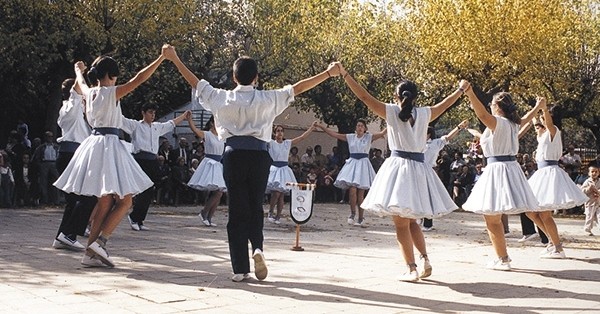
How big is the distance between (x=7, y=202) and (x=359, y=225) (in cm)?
880

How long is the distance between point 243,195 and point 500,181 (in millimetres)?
3242

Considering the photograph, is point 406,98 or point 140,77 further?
point 140,77

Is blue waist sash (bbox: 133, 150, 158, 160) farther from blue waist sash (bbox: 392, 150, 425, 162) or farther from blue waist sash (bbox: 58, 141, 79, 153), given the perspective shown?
blue waist sash (bbox: 392, 150, 425, 162)

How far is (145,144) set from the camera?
40.9 feet

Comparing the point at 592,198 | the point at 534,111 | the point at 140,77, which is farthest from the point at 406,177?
the point at 592,198

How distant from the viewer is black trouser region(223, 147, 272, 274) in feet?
23.7

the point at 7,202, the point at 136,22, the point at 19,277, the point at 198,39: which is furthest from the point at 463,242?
the point at 198,39

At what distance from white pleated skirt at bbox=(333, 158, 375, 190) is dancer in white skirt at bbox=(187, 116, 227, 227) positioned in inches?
99.8

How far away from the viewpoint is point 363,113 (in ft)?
110

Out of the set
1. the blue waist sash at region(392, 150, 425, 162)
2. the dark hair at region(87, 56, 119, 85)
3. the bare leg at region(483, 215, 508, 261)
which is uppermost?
the dark hair at region(87, 56, 119, 85)

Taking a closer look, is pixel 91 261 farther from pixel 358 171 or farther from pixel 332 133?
pixel 358 171

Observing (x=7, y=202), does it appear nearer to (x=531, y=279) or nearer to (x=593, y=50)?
(x=531, y=279)

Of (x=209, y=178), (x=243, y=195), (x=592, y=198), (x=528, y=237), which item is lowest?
(x=528, y=237)

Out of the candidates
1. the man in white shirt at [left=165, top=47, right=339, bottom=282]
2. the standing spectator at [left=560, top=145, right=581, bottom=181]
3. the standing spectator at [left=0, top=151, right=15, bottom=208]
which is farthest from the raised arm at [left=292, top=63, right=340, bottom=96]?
the standing spectator at [left=560, top=145, right=581, bottom=181]
